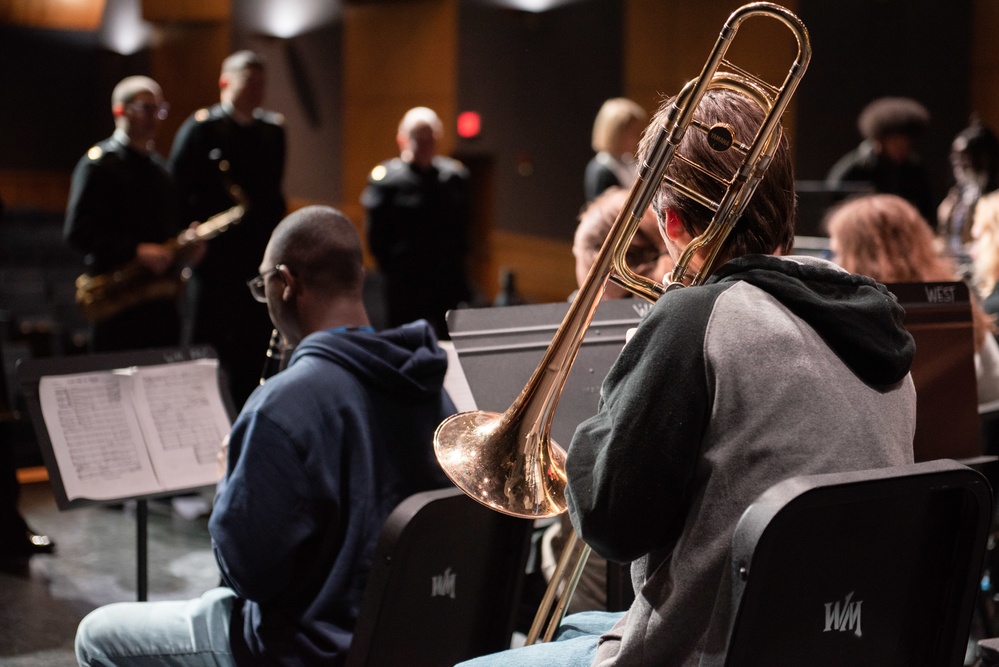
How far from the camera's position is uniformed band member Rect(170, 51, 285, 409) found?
4805 millimetres

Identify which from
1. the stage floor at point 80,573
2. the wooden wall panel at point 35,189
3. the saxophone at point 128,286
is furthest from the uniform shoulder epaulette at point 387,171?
the wooden wall panel at point 35,189

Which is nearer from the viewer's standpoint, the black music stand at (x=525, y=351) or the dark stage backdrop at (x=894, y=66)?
the black music stand at (x=525, y=351)

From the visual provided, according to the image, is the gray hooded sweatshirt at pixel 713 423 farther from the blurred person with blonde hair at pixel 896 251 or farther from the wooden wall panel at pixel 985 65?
the wooden wall panel at pixel 985 65

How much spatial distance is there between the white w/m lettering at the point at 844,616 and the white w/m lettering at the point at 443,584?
759 millimetres

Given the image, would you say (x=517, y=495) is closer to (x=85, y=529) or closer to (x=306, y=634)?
(x=306, y=634)

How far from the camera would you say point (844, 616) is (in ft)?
4.45

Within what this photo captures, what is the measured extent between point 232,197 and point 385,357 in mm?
3186

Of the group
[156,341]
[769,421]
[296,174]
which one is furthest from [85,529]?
[296,174]

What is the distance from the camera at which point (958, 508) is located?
1.38 metres

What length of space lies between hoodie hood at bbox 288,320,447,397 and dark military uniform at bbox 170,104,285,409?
264 centimetres

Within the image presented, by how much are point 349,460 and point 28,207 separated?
998 cm

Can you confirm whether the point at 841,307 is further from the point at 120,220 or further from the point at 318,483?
the point at 120,220

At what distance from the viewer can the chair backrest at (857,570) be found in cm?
124

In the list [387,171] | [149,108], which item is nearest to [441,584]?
[149,108]
